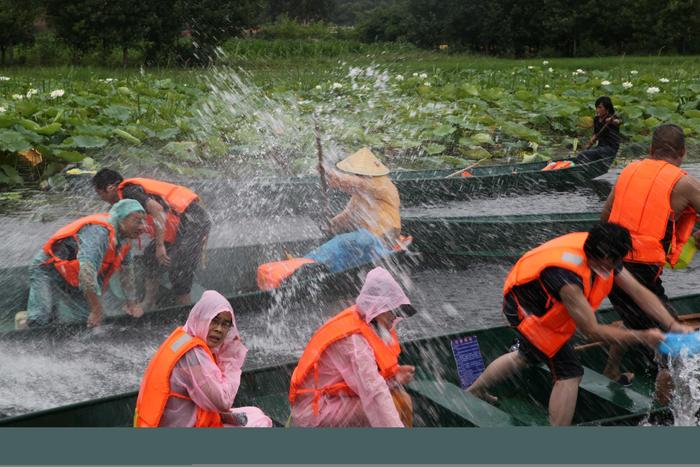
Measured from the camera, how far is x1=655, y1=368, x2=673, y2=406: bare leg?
5.16m

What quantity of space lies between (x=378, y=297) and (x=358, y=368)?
35 cm

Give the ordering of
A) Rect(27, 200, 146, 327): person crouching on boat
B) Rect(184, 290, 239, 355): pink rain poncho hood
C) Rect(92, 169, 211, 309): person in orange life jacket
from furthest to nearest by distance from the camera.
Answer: Rect(92, 169, 211, 309): person in orange life jacket < Rect(27, 200, 146, 327): person crouching on boat < Rect(184, 290, 239, 355): pink rain poncho hood

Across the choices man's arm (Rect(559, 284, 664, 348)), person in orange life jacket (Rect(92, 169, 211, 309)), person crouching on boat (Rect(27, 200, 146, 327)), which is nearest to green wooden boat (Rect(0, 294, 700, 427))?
man's arm (Rect(559, 284, 664, 348))

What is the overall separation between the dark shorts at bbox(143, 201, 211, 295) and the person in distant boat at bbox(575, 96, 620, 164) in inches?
254

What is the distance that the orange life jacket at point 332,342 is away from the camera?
4293mm

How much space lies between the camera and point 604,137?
40.1ft

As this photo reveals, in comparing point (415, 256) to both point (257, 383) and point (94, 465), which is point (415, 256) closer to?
point (257, 383)

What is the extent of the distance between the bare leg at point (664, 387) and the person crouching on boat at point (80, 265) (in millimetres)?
3723

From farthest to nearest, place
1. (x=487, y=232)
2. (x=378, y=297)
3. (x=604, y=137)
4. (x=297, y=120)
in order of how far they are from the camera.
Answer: (x=297, y=120), (x=604, y=137), (x=487, y=232), (x=378, y=297)

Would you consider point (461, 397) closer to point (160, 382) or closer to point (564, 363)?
point (564, 363)

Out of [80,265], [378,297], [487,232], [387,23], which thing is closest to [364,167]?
[487,232]

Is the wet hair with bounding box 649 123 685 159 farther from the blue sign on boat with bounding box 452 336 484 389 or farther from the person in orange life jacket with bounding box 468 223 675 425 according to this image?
the blue sign on boat with bounding box 452 336 484 389

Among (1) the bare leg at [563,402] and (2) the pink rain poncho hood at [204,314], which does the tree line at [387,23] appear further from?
(1) the bare leg at [563,402]

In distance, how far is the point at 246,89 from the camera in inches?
782
